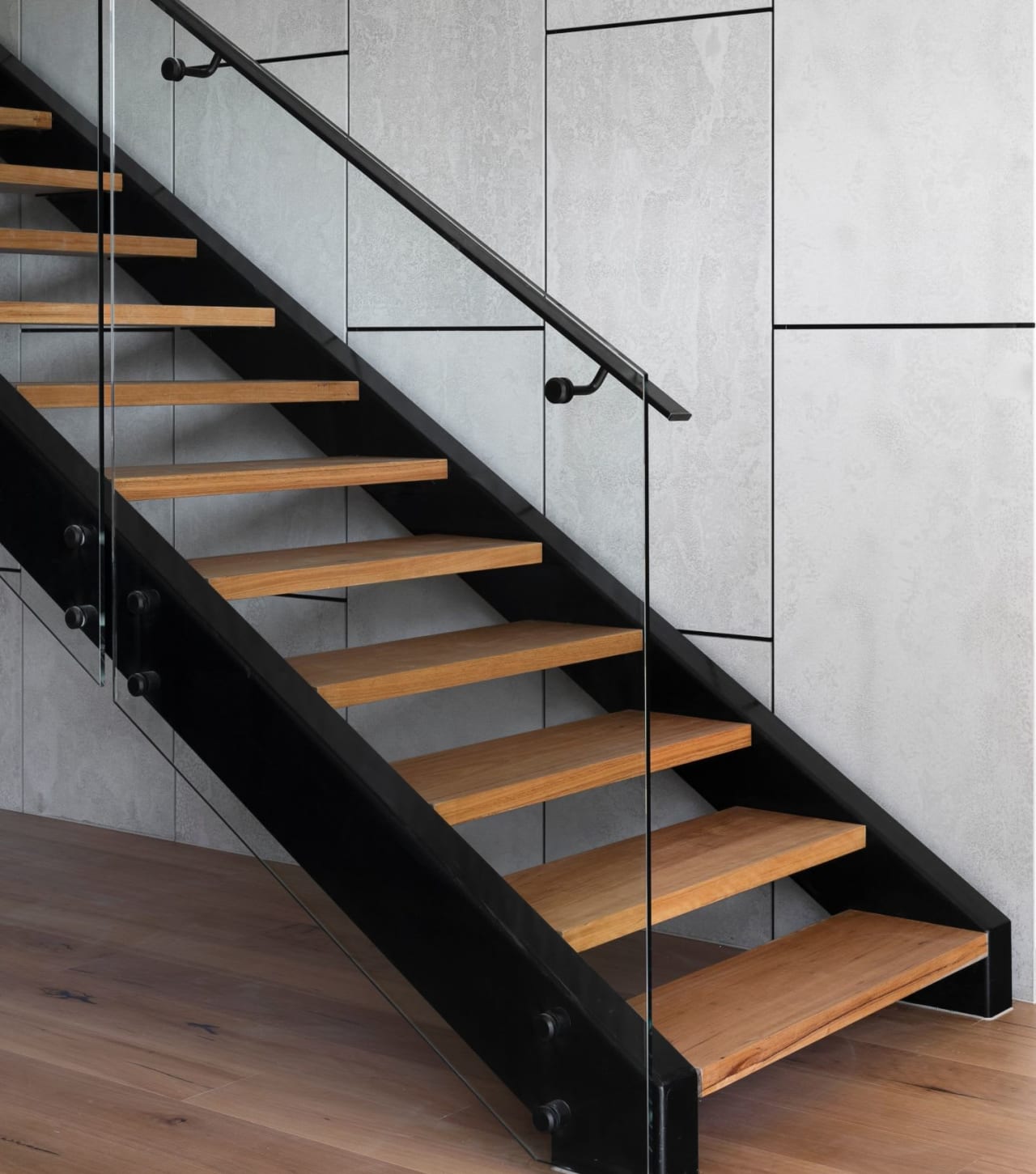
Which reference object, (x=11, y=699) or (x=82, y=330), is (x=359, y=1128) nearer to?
(x=82, y=330)

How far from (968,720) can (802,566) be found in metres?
0.50

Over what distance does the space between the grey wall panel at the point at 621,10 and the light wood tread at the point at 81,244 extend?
1.04 meters

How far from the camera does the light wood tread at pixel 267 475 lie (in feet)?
10.2

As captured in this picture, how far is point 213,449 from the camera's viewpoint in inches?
139

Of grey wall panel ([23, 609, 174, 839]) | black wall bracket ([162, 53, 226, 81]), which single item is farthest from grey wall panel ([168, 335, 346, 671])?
grey wall panel ([23, 609, 174, 839])

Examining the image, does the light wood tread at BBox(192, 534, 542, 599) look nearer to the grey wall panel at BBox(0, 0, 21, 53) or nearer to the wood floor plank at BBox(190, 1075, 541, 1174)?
the wood floor plank at BBox(190, 1075, 541, 1174)

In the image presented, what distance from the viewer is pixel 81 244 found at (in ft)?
10.7

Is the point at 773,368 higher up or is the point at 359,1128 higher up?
the point at 773,368

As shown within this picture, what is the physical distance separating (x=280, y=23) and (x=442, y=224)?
1.50 m

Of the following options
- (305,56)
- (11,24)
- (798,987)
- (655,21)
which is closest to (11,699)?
(305,56)

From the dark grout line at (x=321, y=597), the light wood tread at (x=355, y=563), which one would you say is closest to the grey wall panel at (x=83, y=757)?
the dark grout line at (x=321, y=597)

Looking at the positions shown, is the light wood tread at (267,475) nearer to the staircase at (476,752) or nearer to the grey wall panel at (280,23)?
the staircase at (476,752)

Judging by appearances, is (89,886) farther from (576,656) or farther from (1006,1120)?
(1006,1120)

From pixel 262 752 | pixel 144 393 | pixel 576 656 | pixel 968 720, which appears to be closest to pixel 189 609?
pixel 262 752
